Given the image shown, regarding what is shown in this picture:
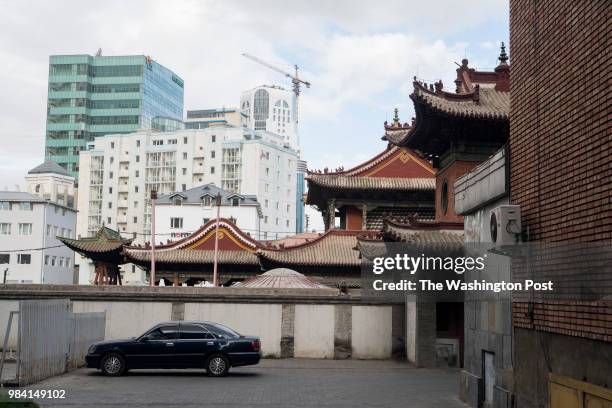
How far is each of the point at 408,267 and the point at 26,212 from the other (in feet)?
223

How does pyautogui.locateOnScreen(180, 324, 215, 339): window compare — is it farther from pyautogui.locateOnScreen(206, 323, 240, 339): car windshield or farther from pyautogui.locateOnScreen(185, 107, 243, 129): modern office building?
pyautogui.locateOnScreen(185, 107, 243, 129): modern office building

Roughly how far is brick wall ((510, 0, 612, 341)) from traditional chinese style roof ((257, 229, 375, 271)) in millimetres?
24064

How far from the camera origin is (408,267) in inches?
1013

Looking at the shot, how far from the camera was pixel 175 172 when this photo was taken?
110125mm

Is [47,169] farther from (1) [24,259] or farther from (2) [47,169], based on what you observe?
(1) [24,259]

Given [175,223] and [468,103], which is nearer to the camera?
[468,103]

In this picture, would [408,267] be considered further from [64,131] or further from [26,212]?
[64,131]

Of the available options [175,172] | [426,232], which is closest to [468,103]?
[426,232]

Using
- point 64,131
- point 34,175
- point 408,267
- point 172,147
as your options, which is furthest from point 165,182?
point 408,267

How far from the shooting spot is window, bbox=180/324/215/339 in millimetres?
20859

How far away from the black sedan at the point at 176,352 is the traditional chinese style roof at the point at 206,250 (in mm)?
19455

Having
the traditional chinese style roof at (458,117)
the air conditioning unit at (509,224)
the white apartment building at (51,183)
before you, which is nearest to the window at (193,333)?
the traditional chinese style roof at (458,117)

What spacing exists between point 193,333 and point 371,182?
1923 centimetres

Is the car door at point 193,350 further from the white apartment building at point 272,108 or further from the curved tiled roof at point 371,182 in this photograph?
the white apartment building at point 272,108
